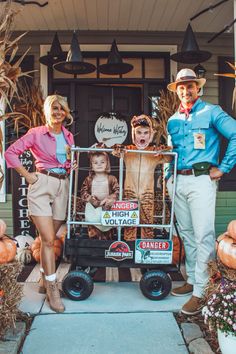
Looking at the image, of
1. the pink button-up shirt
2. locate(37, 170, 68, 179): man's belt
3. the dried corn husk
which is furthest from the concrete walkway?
the dried corn husk

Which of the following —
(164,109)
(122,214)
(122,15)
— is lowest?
(122,214)

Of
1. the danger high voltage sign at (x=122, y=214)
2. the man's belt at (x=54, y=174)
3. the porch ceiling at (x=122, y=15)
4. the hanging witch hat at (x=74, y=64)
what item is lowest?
the danger high voltage sign at (x=122, y=214)

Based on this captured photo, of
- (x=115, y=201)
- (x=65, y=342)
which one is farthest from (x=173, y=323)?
(x=115, y=201)

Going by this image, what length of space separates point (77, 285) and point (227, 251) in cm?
139

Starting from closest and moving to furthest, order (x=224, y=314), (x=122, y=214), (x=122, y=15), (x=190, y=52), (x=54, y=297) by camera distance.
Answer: (x=224, y=314) → (x=54, y=297) → (x=122, y=214) → (x=190, y=52) → (x=122, y=15)

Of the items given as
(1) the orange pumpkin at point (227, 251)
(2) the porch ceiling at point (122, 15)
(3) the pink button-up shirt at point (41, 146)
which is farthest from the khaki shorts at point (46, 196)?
(2) the porch ceiling at point (122, 15)

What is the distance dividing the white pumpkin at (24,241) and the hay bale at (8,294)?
83.0 inches

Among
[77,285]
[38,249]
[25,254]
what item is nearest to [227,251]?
[77,285]

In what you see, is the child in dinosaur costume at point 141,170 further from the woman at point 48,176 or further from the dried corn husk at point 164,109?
the dried corn husk at point 164,109

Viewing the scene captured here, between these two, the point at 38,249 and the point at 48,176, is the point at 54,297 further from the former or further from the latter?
the point at 38,249

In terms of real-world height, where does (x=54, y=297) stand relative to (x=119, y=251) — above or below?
below

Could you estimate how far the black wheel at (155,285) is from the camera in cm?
370

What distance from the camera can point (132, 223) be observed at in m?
3.64

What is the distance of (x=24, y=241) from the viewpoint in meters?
5.33
